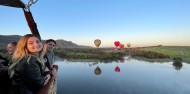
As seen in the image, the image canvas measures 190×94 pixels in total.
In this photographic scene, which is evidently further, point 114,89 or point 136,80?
point 136,80

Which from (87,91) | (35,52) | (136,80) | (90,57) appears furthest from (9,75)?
(90,57)

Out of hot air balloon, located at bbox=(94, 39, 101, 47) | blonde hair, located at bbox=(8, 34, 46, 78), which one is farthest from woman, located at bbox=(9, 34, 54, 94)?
hot air balloon, located at bbox=(94, 39, 101, 47)

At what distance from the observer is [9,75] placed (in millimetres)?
2803

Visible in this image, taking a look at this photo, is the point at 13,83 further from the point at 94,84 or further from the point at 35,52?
the point at 94,84

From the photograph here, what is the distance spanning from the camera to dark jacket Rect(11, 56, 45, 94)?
8.55 ft

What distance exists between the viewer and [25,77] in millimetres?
2602

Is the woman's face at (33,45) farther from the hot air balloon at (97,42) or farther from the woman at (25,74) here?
the hot air balloon at (97,42)

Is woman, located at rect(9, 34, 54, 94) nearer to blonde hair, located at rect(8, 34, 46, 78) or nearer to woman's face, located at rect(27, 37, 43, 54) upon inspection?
blonde hair, located at rect(8, 34, 46, 78)

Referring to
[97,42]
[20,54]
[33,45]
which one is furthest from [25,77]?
[97,42]

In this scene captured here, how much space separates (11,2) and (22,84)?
3164 millimetres

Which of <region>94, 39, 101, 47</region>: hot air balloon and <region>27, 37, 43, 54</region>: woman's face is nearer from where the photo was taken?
<region>27, 37, 43, 54</region>: woman's face

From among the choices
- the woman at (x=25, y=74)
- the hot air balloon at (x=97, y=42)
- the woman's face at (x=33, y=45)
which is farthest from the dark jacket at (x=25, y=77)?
the hot air balloon at (x=97, y=42)

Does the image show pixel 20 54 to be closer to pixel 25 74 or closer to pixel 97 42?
pixel 25 74

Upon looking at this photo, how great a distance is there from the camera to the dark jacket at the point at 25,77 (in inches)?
103
